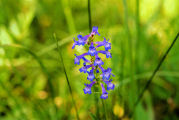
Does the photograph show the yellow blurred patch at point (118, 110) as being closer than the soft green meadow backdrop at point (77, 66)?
Yes

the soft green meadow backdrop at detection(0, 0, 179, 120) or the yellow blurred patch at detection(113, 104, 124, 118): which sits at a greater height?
the soft green meadow backdrop at detection(0, 0, 179, 120)

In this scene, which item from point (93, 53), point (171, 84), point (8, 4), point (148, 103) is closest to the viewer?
point (93, 53)

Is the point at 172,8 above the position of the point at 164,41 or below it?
above

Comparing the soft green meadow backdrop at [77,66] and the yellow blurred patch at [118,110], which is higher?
the soft green meadow backdrop at [77,66]

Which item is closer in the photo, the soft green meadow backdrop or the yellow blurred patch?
the yellow blurred patch

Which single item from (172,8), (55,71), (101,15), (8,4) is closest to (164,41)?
(172,8)

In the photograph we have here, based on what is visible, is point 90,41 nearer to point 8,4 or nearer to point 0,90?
point 0,90

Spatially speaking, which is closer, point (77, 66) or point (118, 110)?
point (118, 110)

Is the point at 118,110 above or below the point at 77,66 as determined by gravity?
below
